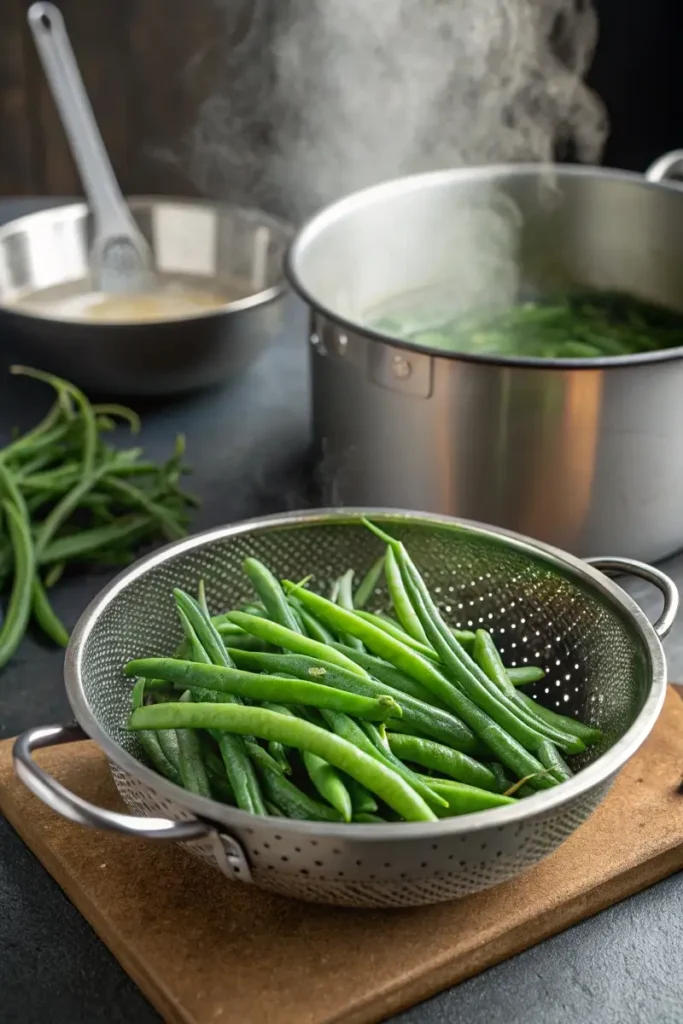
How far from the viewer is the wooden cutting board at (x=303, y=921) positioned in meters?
0.96

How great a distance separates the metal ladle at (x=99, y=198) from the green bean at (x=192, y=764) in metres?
1.21

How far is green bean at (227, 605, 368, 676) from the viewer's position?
43.3 inches

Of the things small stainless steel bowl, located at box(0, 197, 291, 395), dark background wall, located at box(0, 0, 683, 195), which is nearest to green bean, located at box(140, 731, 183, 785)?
small stainless steel bowl, located at box(0, 197, 291, 395)

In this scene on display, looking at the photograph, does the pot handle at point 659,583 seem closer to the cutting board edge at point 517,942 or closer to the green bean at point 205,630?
the cutting board edge at point 517,942

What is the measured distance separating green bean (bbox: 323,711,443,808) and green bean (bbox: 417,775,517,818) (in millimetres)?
15

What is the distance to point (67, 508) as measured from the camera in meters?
1.58

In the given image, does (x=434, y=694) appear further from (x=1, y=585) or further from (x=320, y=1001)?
(x=1, y=585)

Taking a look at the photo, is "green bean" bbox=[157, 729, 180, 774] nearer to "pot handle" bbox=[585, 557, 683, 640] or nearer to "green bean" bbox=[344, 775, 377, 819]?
"green bean" bbox=[344, 775, 377, 819]

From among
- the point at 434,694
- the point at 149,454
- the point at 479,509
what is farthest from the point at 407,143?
the point at 434,694

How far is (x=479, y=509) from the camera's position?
4.95 feet

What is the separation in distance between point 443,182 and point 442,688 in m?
1.00

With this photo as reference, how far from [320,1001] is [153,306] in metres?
1.34

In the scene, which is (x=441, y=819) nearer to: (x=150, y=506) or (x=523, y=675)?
(x=523, y=675)

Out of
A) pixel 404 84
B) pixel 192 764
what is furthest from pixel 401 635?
pixel 404 84
